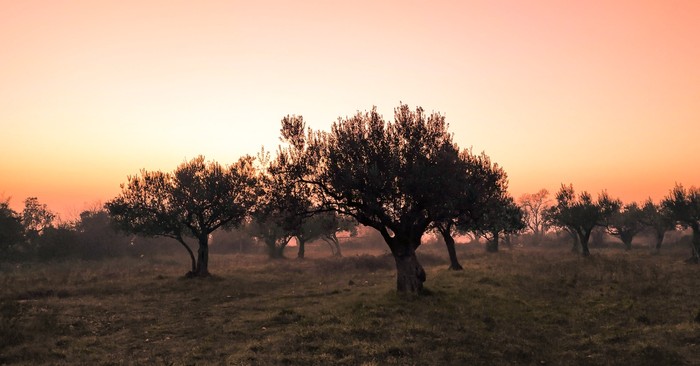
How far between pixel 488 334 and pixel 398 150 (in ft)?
42.1

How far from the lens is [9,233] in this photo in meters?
65.7

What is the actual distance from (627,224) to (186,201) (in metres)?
89.1

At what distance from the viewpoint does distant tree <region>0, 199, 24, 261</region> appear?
65.0 meters

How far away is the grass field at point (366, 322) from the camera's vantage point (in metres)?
16.4

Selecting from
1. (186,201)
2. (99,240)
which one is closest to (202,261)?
(186,201)

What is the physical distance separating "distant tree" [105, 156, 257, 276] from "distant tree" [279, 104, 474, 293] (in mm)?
18458

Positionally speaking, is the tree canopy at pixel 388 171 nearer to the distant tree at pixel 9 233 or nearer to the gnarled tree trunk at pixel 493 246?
the gnarled tree trunk at pixel 493 246

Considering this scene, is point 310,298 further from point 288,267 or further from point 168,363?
point 288,267

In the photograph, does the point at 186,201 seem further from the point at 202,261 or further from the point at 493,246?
the point at 493,246

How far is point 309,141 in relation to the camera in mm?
28828

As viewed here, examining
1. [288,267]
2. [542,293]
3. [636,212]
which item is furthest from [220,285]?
[636,212]

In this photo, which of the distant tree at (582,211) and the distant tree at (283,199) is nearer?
the distant tree at (283,199)

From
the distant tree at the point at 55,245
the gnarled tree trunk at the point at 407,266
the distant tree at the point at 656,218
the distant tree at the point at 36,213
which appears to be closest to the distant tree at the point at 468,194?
the gnarled tree trunk at the point at 407,266

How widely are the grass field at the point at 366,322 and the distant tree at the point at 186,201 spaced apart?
8.23 m
